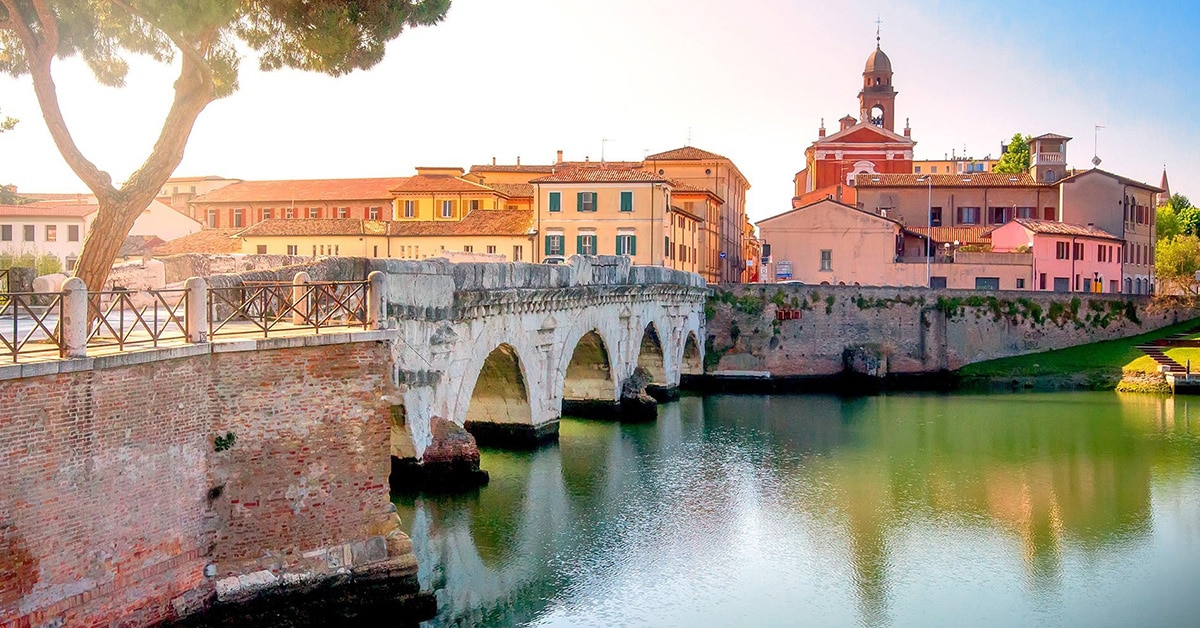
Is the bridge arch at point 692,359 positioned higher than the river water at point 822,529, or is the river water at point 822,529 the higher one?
the bridge arch at point 692,359

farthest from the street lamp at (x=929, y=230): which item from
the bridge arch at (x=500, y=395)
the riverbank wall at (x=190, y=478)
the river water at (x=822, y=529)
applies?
the riverbank wall at (x=190, y=478)

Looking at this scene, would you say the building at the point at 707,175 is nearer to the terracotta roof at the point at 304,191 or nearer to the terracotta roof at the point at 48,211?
the terracotta roof at the point at 304,191

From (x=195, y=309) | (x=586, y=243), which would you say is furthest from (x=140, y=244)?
(x=195, y=309)

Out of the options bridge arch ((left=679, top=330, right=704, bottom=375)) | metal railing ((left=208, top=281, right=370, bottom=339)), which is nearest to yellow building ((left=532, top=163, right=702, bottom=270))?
bridge arch ((left=679, top=330, right=704, bottom=375))

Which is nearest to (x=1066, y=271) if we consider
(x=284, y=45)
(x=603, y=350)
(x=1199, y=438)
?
(x=1199, y=438)

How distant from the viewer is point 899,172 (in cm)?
8412

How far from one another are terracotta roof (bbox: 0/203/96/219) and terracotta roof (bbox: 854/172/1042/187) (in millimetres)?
47850

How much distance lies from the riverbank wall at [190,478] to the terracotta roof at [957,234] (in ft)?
189

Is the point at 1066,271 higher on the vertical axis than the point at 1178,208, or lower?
lower

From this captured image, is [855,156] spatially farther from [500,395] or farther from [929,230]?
[500,395]

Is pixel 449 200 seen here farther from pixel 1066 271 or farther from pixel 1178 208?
pixel 1178 208

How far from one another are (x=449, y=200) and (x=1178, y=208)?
8910 centimetres

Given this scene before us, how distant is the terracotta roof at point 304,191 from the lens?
7919cm

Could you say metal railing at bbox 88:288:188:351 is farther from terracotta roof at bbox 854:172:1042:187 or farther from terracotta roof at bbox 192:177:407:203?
terracotta roof at bbox 854:172:1042:187
